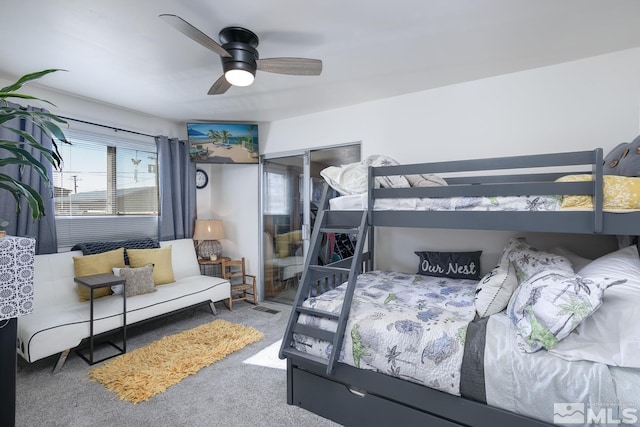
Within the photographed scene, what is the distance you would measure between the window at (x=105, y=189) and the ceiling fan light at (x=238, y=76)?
224 centimetres

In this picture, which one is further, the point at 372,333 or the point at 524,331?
the point at 372,333

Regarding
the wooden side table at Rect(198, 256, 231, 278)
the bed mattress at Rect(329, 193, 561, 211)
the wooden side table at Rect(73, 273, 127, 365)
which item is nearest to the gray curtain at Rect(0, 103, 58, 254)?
the wooden side table at Rect(73, 273, 127, 365)

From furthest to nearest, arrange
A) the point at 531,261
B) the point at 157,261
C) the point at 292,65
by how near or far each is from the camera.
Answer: the point at 157,261
the point at 292,65
the point at 531,261

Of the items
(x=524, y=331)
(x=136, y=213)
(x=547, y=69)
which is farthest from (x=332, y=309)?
(x=136, y=213)

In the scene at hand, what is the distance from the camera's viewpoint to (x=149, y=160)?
4.00 metres

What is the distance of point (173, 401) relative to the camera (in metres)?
2.04

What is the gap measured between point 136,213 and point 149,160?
0.73 meters

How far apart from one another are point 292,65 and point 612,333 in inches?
89.3

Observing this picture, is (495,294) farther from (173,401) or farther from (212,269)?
(212,269)

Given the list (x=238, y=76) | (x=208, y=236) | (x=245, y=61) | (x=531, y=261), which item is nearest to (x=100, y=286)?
(x=208, y=236)

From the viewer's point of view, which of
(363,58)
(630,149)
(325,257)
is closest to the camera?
(630,149)

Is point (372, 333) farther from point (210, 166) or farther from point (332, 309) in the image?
point (210, 166)

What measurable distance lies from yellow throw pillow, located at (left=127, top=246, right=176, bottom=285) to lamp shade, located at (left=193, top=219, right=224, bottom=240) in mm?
568

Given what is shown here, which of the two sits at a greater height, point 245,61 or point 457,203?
point 245,61
